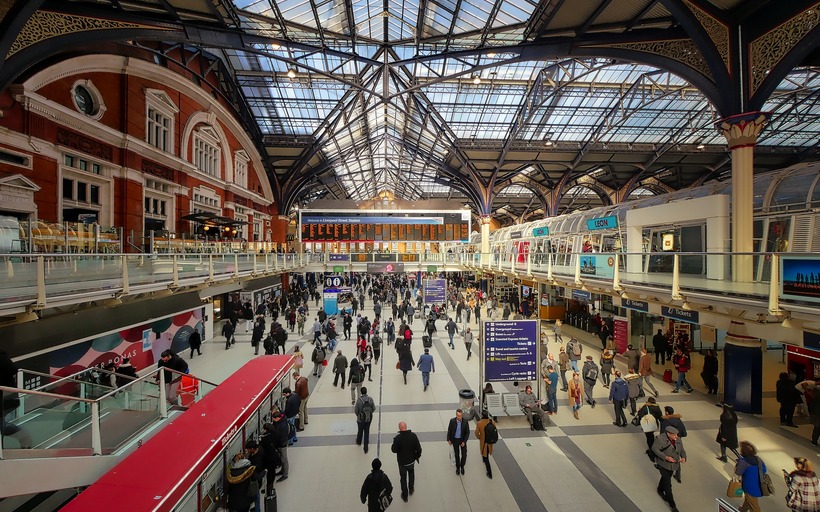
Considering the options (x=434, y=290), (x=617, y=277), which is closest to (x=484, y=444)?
(x=617, y=277)

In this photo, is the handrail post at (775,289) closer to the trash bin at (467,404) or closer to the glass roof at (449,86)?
the trash bin at (467,404)

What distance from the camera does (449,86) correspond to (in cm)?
2389

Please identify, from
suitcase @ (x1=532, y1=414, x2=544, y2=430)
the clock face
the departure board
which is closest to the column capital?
suitcase @ (x1=532, y1=414, x2=544, y2=430)

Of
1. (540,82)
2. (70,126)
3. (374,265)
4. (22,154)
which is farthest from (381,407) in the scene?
(540,82)

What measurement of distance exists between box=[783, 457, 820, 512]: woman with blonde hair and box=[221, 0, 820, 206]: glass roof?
47.2ft

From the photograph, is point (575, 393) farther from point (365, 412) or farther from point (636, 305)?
point (365, 412)

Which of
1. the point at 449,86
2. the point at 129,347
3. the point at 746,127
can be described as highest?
the point at 449,86

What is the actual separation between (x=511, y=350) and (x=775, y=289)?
201 inches

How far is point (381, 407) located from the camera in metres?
9.96

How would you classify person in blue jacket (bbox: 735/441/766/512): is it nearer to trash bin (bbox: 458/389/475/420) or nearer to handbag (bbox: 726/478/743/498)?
handbag (bbox: 726/478/743/498)

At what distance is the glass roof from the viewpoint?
16234 mm

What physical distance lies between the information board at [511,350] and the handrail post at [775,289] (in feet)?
14.5

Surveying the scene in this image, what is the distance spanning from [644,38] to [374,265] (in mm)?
18660

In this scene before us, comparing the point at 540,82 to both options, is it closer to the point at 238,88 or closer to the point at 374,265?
the point at 374,265
